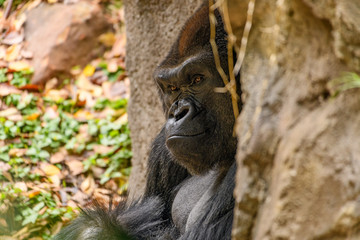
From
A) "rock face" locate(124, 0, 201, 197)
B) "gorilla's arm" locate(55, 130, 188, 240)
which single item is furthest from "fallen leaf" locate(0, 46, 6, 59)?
"gorilla's arm" locate(55, 130, 188, 240)

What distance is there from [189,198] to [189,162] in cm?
45

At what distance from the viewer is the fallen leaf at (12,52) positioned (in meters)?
7.67

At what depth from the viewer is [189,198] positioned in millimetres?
3703

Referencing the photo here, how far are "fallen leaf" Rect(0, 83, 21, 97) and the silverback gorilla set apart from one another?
3.66 meters

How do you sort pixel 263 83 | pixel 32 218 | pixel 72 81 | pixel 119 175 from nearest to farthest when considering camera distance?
pixel 263 83, pixel 32 218, pixel 119 175, pixel 72 81

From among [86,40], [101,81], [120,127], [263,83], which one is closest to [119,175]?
[120,127]

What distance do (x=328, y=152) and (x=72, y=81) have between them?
624 cm

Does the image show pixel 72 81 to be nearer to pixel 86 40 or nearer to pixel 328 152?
pixel 86 40

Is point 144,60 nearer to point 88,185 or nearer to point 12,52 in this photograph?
point 88,185

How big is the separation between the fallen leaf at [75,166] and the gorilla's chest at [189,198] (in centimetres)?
271

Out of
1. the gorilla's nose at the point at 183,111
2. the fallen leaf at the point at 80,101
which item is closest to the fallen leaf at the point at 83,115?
the fallen leaf at the point at 80,101

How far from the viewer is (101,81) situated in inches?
301

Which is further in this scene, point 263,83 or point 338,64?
point 263,83

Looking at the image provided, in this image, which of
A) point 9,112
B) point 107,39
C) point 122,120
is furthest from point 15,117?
point 107,39
